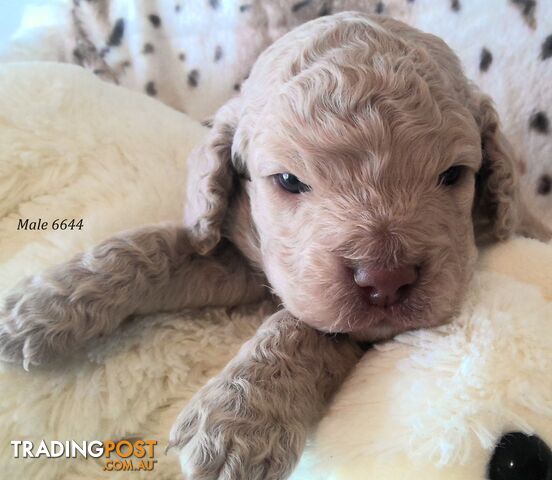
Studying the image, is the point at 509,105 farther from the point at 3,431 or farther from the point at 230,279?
the point at 3,431

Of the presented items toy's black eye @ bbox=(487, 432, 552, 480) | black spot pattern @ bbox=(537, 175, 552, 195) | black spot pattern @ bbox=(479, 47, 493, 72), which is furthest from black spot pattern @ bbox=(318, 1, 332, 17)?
toy's black eye @ bbox=(487, 432, 552, 480)

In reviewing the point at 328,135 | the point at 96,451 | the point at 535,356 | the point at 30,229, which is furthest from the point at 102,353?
the point at 535,356

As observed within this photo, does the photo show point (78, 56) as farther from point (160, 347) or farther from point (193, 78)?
point (160, 347)

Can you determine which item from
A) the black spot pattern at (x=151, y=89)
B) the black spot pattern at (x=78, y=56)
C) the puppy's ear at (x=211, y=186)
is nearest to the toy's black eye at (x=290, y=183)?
the puppy's ear at (x=211, y=186)

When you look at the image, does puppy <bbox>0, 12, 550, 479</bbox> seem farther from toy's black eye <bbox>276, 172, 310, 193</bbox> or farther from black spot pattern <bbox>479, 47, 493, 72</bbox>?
black spot pattern <bbox>479, 47, 493, 72</bbox>

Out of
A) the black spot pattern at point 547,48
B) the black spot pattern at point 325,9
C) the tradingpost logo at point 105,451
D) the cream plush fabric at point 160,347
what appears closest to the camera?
the cream plush fabric at point 160,347

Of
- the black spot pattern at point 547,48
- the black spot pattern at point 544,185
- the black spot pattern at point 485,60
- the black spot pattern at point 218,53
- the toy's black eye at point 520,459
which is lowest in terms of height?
the black spot pattern at point 544,185

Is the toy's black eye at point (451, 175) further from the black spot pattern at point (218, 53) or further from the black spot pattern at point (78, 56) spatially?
the black spot pattern at point (78, 56)
